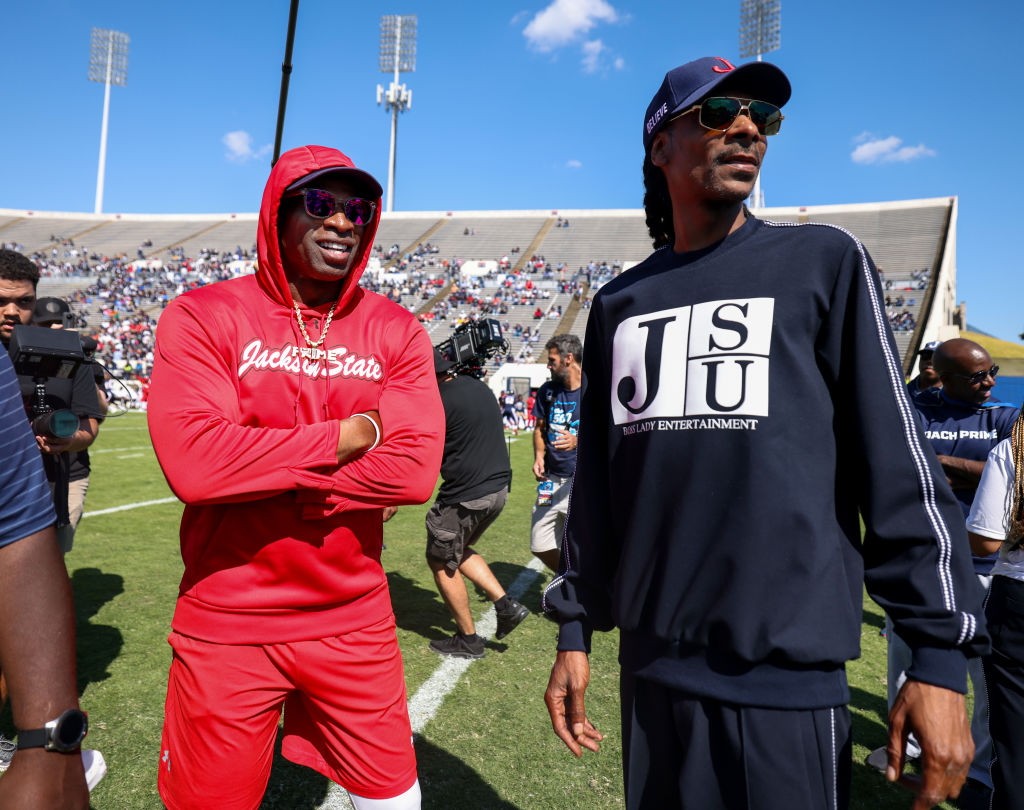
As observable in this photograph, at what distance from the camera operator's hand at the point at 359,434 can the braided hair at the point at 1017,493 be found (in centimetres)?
222

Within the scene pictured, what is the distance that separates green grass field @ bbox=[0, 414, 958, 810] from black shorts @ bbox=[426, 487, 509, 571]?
694mm

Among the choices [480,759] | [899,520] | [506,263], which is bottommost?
[480,759]

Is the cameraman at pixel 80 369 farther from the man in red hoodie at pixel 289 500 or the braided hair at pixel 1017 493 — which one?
the braided hair at pixel 1017 493

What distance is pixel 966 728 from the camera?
1.21 meters

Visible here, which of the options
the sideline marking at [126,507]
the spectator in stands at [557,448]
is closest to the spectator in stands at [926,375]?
the spectator in stands at [557,448]

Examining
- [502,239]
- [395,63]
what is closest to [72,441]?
[502,239]

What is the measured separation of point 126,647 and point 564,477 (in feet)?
11.4

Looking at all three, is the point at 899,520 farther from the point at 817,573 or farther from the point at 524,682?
the point at 524,682

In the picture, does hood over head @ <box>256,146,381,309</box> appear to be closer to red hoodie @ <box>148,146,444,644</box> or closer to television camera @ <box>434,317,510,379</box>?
red hoodie @ <box>148,146,444,644</box>

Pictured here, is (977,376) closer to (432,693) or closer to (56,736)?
(432,693)

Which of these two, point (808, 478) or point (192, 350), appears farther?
point (192, 350)

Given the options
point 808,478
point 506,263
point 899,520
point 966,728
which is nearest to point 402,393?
point 808,478

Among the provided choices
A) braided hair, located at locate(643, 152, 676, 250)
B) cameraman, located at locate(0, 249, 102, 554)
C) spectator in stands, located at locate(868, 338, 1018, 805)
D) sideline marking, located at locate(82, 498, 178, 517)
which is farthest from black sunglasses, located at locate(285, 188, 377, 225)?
sideline marking, located at locate(82, 498, 178, 517)

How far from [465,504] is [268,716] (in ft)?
10.3
